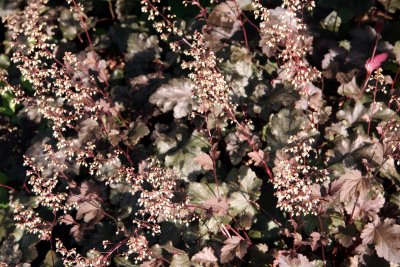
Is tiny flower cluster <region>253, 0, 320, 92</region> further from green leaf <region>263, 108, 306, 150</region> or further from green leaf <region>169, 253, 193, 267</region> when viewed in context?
green leaf <region>169, 253, 193, 267</region>

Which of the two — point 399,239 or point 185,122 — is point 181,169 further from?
point 399,239

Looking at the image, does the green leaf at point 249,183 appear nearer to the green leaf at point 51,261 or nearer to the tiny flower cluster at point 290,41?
the tiny flower cluster at point 290,41

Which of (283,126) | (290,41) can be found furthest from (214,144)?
(290,41)

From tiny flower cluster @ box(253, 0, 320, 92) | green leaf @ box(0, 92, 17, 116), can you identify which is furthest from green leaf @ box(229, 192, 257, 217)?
green leaf @ box(0, 92, 17, 116)

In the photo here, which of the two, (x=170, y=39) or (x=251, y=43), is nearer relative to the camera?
(x=251, y=43)

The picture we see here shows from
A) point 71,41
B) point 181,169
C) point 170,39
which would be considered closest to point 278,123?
point 181,169

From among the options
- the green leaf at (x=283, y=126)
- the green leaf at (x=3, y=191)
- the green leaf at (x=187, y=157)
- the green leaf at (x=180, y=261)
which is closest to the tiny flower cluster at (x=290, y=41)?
the green leaf at (x=283, y=126)

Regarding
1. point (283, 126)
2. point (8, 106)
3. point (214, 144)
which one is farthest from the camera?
point (8, 106)

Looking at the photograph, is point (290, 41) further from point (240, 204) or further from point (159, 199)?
point (159, 199)
